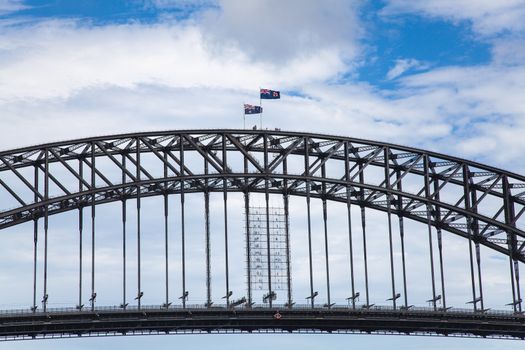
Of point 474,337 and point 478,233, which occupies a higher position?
point 478,233

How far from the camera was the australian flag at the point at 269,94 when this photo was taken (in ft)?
458

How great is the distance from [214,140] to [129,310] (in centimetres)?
1691

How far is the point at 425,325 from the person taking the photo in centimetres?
14038

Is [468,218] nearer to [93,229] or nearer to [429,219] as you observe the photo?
[429,219]


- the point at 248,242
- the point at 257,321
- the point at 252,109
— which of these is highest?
the point at 252,109

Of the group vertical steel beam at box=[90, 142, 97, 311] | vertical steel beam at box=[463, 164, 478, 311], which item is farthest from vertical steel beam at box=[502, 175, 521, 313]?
vertical steel beam at box=[90, 142, 97, 311]

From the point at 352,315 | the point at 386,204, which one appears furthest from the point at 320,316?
the point at 386,204

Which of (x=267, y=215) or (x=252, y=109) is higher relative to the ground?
(x=252, y=109)

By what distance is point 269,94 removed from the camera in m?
140

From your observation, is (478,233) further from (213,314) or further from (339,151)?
(213,314)

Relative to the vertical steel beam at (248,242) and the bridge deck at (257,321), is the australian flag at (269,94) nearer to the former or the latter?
the vertical steel beam at (248,242)

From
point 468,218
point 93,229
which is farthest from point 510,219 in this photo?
point 93,229

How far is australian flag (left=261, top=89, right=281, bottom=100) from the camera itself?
140m

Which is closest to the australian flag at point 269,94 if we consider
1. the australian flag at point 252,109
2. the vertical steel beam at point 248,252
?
the australian flag at point 252,109
